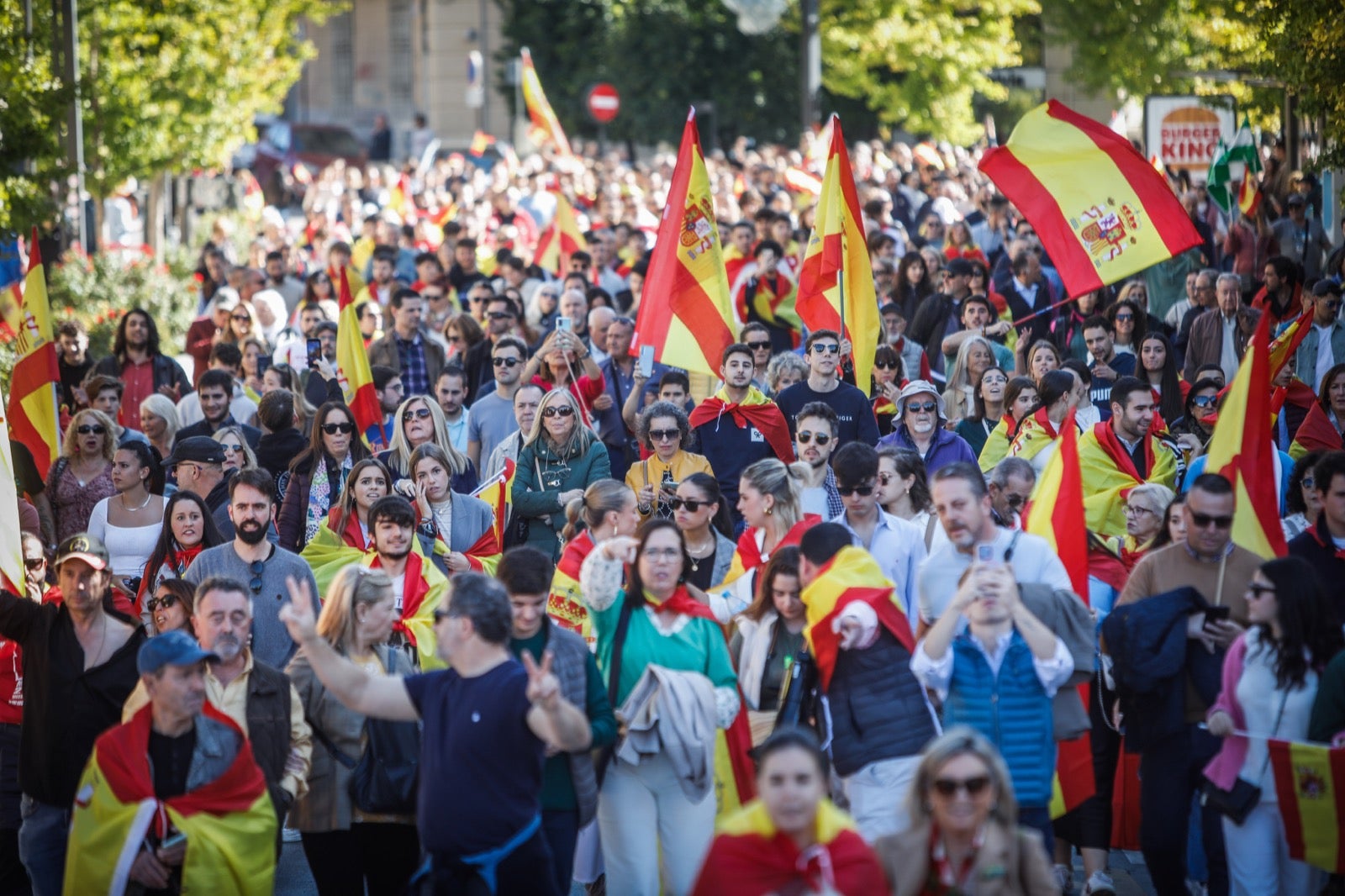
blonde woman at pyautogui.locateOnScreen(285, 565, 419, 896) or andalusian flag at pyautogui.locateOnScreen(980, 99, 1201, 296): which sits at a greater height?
andalusian flag at pyautogui.locateOnScreen(980, 99, 1201, 296)

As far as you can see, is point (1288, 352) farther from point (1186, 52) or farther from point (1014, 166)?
point (1186, 52)

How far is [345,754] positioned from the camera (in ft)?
23.7

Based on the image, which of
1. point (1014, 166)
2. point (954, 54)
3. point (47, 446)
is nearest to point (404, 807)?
point (47, 446)

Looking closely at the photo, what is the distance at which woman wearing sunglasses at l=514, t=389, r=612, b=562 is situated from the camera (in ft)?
34.3

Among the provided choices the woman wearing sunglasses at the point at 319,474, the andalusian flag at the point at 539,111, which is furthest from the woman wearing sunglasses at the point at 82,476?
the andalusian flag at the point at 539,111

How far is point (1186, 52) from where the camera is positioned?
3139 cm

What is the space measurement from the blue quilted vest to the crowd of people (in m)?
0.01

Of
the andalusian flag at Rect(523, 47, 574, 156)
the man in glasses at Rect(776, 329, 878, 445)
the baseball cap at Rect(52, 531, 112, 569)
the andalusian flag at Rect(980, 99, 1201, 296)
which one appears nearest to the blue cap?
the baseball cap at Rect(52, 531, 112, 569)

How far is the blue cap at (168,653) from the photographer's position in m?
6.48

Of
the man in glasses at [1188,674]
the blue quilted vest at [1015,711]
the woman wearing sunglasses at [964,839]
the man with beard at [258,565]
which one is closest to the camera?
the woman wearing sunglasses at [964,839]

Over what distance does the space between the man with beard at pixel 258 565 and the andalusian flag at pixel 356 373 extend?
4008 millimetres

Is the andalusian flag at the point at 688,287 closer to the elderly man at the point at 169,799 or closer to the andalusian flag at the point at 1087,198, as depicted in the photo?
the andalusian flag at the point at 1087,198

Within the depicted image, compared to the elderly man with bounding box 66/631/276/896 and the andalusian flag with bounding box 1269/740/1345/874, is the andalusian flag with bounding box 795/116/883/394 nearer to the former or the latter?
the andalusian flag with bounding box 1269/740/1345/874

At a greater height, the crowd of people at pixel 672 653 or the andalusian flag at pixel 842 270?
the andalusian flag at pixel 842 270
